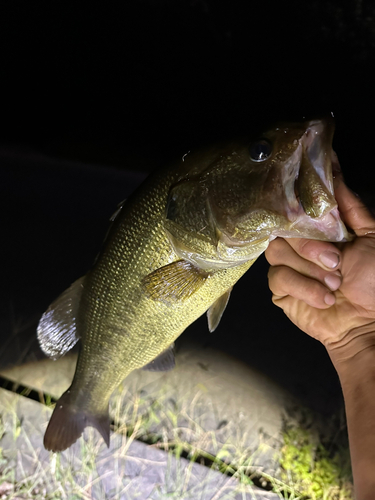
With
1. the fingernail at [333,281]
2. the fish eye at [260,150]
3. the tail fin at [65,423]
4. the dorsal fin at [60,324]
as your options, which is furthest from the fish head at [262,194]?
the tail fin at [65,423]

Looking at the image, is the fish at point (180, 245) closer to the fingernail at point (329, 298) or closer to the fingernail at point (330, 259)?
the fingernail at point (330, 259)

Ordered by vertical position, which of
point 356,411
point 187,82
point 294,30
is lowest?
point 356,411

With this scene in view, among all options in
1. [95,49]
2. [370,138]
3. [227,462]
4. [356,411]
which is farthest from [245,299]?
[95,49]

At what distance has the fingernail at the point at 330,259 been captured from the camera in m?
1.02

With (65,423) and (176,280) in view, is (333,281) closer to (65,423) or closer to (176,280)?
(176,280)

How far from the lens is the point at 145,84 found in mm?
2105

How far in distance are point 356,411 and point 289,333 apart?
107 cm

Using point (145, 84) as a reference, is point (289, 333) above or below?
below

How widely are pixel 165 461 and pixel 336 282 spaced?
156cm

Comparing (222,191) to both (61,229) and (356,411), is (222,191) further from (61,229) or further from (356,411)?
(61,229)

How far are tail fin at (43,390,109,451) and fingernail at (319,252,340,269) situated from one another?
1.08 m

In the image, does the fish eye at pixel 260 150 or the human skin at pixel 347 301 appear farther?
the human skin at pixel 347 301

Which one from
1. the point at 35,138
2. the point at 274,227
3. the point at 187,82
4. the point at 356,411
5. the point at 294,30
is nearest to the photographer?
the point at 274,227

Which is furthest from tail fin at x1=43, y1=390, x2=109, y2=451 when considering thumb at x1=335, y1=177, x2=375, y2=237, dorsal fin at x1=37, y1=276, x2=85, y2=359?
thumb at x1=335, y1=177, x2=375, y2=237
